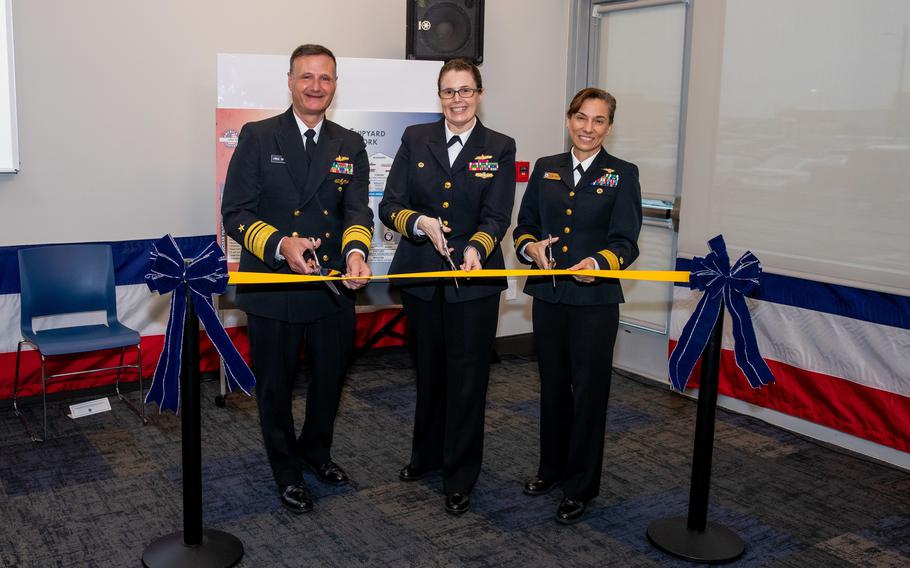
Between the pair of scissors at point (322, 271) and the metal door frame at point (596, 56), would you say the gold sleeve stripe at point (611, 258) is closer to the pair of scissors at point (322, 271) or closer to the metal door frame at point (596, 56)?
Answer: the pair of scissors at point (322, 271)

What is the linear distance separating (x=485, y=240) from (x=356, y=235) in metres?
0.50

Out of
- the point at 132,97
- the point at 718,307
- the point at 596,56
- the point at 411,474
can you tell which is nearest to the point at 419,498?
the point at 411,474

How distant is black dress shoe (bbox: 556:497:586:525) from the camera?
353cm

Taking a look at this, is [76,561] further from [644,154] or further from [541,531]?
[644,154]

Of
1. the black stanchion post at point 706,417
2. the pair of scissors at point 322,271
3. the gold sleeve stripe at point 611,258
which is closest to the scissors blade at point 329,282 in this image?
the pair of scissors at point 322,271

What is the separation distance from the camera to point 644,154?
5.81 m

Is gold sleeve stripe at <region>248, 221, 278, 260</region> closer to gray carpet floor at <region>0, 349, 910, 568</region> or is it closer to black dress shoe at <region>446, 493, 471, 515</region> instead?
gray carpet floor at <region>0, 349, 910, 568</region>

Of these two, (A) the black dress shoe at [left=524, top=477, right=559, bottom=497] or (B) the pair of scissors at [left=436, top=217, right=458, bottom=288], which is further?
(A) the black dress shoe at [left=524, top=477, right=559, bottom=497]

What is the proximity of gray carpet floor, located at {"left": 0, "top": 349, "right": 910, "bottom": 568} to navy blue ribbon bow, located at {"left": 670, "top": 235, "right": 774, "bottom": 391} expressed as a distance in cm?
68

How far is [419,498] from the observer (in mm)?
3750

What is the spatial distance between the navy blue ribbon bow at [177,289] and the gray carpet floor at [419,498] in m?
0.67

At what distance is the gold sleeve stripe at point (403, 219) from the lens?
345 cm

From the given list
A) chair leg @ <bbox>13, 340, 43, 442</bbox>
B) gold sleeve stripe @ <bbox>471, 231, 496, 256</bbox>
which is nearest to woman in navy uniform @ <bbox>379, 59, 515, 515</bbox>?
gold sleeve stripe @ <bbox>471, 231, 496, 256</bbox>

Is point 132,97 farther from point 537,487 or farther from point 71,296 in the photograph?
point 537,487
